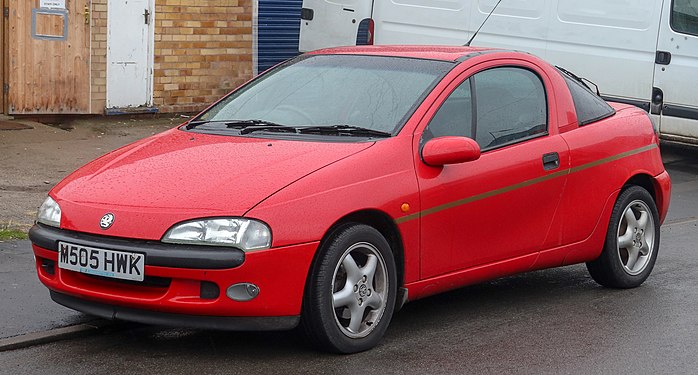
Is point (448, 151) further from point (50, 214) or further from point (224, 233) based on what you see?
point (50, 214)

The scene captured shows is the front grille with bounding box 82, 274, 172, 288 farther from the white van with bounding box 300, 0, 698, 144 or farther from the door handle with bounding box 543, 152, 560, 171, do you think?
the white van with bounding box 300, 0, 698, 144

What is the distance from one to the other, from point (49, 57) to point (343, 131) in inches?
314

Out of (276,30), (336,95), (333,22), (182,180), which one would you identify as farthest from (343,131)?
(276,30)

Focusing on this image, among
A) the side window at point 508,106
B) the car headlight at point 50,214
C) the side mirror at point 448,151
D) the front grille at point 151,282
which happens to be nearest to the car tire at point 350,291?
the side mirror at point 448,151

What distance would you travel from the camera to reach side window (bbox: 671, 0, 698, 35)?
43.7 ft

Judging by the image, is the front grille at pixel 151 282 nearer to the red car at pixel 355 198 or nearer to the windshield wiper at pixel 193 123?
the red car at pixel 355 198

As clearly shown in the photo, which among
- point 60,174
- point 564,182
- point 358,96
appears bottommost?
point 60,174

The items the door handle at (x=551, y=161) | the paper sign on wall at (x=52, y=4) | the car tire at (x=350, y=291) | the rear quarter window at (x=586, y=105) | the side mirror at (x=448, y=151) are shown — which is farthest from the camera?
the paper sign on wall at (x=52, y=4)

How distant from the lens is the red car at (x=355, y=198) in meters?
5.71

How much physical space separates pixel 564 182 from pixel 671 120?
672 cm

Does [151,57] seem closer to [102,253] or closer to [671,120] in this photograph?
[671,120]

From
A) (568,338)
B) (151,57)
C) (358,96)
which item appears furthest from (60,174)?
(568,338)

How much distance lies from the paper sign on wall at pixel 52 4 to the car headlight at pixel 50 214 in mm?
7837

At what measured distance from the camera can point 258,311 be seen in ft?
18.8
